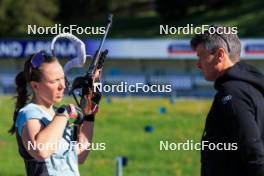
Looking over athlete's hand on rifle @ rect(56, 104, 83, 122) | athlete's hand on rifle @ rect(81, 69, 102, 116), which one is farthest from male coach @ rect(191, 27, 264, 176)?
athlete's hand on rifle @ rect(56, 104, 83, 122)

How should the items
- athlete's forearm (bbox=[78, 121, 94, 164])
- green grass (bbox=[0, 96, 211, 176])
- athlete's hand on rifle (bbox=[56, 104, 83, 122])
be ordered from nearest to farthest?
→ athlete's hand on rifle (bbox=[56, 104, 83, 122]) < athlete's forearm (bbox=[78, 121, 94, 164]) < green grass (bbox=[0, 96, 211, 176])

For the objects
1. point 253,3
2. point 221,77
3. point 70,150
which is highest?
point 253,3

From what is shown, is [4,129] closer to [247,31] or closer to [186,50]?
[186,50]

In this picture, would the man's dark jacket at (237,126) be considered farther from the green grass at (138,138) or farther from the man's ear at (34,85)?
the green grass at (138,138)

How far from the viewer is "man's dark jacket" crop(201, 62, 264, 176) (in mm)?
4207

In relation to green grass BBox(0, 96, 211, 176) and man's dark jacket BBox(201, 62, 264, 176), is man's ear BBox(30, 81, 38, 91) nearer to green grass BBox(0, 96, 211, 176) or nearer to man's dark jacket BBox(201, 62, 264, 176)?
man's dark jacket BBox(201, 62, 264, 176)

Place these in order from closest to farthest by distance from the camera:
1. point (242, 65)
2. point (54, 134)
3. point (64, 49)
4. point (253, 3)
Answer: point (54, 134) < point (242, 65) < point (64, 49) < point (253, 3)

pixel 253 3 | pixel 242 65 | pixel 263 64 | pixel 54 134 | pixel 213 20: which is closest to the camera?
pixel 54 134

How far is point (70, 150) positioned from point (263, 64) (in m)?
30.8

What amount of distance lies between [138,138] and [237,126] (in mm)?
12996

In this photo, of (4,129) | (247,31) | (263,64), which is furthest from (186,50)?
(4,129)

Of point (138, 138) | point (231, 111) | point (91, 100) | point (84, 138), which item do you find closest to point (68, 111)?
point (91, 100)

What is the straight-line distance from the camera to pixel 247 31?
48188 millimetres

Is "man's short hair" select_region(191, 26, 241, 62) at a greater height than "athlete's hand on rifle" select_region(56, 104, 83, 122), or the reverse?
"man's short hair" select_region(191, 26, 241, 62)
